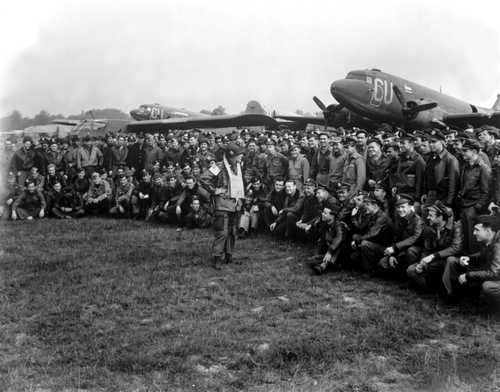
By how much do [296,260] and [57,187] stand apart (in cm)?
722

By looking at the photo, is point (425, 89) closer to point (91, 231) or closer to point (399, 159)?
point (399, 159)

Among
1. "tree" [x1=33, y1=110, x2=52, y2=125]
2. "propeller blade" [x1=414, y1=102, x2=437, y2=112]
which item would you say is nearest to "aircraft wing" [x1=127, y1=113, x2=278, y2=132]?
"propeller blade" [x1=414, y1=102, x2=437, y2=112]

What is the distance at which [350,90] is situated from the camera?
1828cm

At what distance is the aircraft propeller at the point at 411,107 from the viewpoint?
17.7 meters

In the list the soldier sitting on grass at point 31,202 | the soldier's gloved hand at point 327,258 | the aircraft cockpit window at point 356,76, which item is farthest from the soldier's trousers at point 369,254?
the aircraft cockpit window at point 356,76

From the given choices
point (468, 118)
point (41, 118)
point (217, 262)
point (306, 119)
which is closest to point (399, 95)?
point (468, 118)

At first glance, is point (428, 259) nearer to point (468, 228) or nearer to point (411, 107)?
point (468, 228)

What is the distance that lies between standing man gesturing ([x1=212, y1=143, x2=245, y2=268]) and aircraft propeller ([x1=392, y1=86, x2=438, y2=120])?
1150 cm

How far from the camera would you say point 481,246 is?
6387 millimetres

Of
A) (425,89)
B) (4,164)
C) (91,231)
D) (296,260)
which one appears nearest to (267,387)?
(296,260)

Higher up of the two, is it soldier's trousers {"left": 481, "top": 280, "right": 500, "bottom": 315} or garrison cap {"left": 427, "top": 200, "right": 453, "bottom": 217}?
garrison cap {"left": 427, "top": 200, "right": 453, "bottom": 217}

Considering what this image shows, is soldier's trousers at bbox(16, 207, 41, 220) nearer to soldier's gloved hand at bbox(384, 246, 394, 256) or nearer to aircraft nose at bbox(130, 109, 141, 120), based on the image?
soldier's gloved hand at bbox(384, 246, 394, 256)

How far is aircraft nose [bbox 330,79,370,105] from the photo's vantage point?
18266 mm

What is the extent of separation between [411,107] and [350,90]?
87.1 inches
